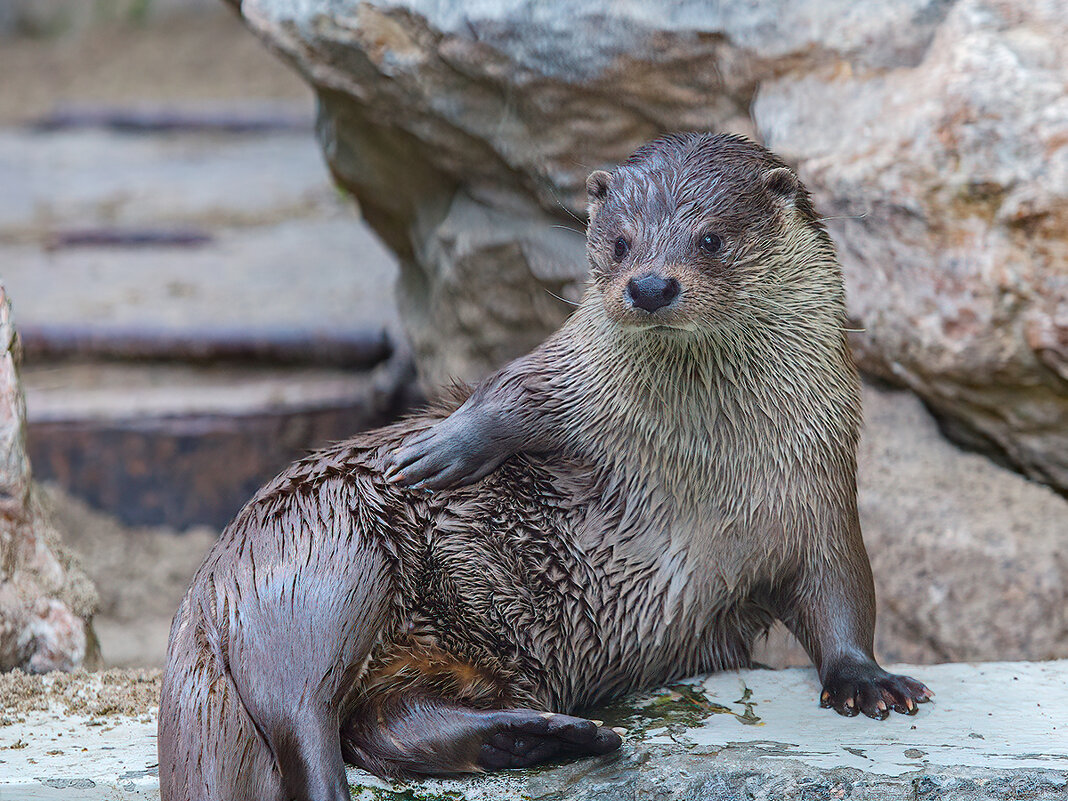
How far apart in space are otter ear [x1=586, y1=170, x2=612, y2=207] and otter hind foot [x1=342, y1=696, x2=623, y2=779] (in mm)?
893

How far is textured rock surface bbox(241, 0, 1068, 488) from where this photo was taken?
2861mm

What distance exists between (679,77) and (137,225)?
13.2ft

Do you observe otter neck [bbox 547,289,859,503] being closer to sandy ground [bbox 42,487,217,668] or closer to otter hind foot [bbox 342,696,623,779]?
otter hind foot [bbox 342,696,623,779]

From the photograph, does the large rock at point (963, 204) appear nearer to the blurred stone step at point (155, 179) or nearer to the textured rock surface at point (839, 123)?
the textured rock surface at point (839, 123)

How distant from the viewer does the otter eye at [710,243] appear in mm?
2062

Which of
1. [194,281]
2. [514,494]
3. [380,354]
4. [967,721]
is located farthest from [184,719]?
[194,281]

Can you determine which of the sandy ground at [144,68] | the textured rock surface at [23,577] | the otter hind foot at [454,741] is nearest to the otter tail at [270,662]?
the otter hind foot at [454,741]

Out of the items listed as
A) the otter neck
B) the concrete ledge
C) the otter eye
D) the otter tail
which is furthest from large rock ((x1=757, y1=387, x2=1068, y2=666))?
the otter tail

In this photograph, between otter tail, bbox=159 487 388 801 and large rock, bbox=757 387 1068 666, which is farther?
large rock, bbox=757 387 1068 666

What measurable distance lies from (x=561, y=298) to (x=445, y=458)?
0.90m

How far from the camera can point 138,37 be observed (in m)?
10.4

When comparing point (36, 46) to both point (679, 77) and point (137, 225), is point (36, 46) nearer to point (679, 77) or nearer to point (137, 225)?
point (137, 225)

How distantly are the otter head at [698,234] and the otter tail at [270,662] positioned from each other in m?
0.60

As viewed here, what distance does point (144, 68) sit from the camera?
9.89 meters
